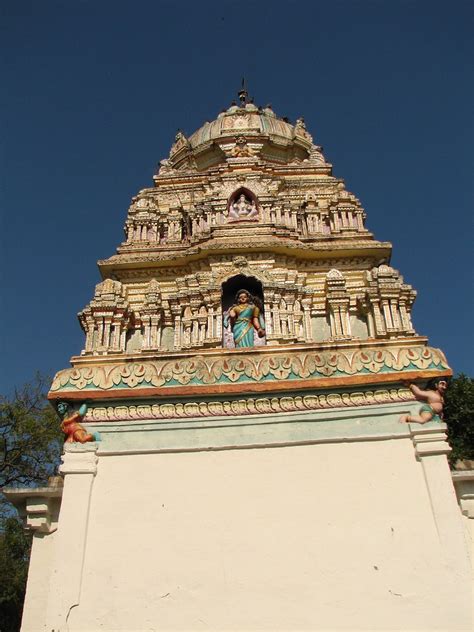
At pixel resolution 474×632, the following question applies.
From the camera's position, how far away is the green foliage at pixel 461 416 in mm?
19781

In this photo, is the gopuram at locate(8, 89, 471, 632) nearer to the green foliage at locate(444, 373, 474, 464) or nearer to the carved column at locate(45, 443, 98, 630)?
the carved column at locate(45, 443, 98, 630)

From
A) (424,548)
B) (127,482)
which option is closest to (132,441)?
(127,482)

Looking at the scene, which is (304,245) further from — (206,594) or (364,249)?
(206,594)

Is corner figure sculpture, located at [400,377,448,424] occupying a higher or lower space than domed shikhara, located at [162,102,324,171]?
lower

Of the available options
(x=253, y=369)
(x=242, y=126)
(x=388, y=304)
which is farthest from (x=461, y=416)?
(x=253, y=369)

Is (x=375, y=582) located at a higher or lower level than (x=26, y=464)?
lower

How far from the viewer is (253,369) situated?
8.08 m

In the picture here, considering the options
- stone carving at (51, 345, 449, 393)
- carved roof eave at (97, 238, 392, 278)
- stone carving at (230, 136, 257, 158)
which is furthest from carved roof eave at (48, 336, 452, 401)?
stone carving at (230, 136, 257, 158)

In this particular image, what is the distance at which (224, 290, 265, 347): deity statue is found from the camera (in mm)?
11344

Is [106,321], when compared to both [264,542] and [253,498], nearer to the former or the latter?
[253,498]

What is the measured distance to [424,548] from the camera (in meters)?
6.70

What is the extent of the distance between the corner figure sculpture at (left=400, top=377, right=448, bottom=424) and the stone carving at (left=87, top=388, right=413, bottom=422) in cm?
13

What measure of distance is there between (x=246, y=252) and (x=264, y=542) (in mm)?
7251

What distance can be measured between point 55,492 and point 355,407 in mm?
3983
